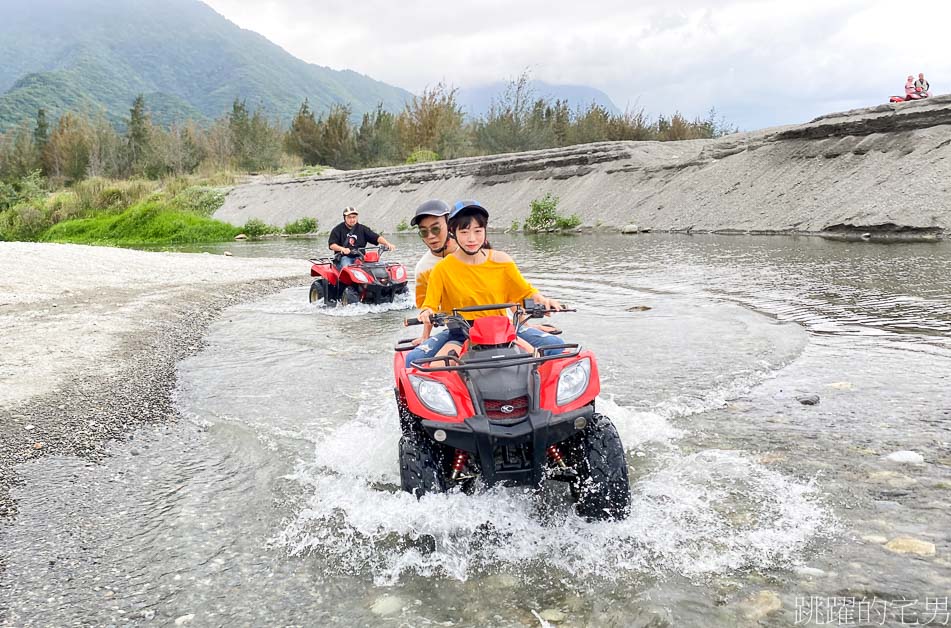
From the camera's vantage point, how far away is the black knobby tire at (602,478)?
3.75m

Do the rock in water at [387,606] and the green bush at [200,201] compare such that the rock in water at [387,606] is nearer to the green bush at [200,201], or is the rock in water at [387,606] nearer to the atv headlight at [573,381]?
the atv headlight at [573,381]

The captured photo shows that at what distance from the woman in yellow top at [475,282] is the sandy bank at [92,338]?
9.36 feet

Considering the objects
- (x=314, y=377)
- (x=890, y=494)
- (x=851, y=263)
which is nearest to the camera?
(x=890, y=494)

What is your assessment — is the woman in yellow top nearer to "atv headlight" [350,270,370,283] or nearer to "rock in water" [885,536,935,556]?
"rock in water" [885,536,935,556]

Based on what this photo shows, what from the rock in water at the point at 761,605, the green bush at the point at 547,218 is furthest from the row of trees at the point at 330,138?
the rock in water at the point at 761,605

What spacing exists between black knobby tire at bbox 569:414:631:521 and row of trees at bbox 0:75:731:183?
1602 inches

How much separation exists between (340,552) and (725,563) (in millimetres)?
1899

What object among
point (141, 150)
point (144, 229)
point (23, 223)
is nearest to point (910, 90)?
point (144, 229)

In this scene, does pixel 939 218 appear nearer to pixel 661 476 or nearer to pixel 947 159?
pixel 947 159

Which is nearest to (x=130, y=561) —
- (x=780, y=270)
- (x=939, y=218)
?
(x=780, y=270)

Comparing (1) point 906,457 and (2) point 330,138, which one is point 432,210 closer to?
(1) point 906,457

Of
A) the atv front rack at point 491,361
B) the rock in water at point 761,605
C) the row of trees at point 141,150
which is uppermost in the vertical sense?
the row of trees at point 141,150

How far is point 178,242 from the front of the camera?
1486 inches

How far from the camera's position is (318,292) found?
40.9ft
